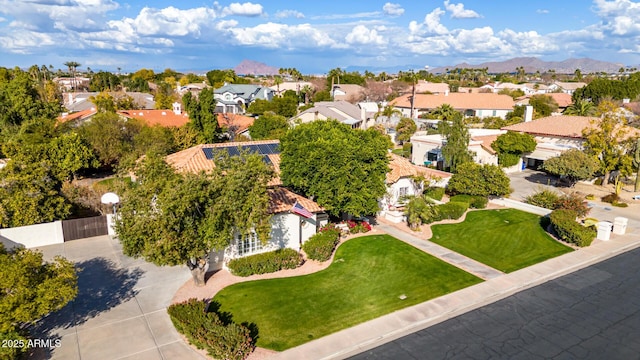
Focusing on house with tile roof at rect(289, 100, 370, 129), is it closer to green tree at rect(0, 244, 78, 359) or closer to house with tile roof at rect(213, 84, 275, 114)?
house with tile roof at rect(213, 84, 275, 114)

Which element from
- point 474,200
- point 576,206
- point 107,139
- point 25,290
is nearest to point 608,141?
point 576,206

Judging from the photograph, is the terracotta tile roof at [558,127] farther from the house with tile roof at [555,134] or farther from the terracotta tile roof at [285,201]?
the terracotta tile roof at [285,201]

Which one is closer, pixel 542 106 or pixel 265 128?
pixel 265 128

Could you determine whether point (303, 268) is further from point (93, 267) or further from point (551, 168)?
point (551, 168)

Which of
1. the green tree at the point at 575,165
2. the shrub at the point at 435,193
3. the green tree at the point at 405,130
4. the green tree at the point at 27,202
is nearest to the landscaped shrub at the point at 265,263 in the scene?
the green tree at the point at 27,202

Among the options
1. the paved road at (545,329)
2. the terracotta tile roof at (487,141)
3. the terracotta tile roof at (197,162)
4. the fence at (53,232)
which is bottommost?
the paved road at (545,329)

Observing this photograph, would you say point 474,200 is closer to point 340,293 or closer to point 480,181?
point 480,181

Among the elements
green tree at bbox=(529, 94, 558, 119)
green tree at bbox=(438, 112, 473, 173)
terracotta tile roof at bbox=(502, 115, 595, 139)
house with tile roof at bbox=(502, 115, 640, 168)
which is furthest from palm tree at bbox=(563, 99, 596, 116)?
green tree at bbox=(438, 112, 473, 173)
